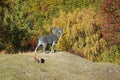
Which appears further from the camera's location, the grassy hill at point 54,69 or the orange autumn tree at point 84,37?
the orange autumn tree at point 84,37

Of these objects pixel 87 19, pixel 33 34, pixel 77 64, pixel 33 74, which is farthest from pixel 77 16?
pixel 33 74

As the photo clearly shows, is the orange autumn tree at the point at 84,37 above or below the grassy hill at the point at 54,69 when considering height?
below

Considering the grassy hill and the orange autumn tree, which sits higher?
the grassy hill

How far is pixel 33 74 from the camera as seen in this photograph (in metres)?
25.7

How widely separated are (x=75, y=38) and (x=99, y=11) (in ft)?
27.8

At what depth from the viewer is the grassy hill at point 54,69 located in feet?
83.6

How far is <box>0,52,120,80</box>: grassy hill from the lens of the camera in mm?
25484

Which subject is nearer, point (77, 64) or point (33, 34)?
point (77, 64)

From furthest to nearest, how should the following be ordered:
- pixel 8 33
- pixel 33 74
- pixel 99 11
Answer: pixel 99 11
pixel 8 33
pixel 33 74

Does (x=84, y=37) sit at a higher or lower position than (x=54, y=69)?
lower

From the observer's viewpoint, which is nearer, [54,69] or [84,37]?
[54,69]

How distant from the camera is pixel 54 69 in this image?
2748cm

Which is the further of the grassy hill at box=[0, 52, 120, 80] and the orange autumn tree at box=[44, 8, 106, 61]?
the orange autumn tree at box=[44, 8, 106, 61]

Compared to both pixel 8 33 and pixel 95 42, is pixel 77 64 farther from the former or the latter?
pixel 95 42
